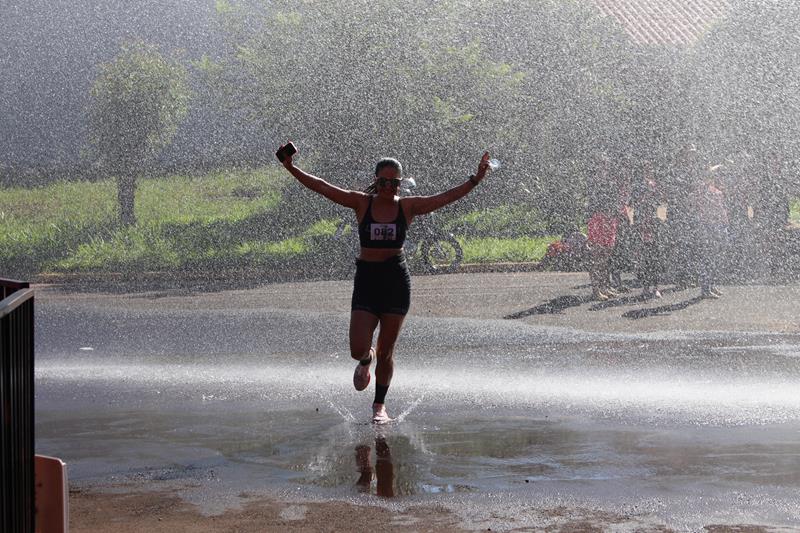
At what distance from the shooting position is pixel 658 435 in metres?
7.42

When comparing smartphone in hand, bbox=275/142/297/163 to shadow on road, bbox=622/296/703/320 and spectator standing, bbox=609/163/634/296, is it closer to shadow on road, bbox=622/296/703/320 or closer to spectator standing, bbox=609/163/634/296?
shadow on road, bbox=622/296/703/320

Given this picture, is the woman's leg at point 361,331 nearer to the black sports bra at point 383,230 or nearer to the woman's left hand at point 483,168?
the black sports bra at point 383,230

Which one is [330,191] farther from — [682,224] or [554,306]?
[682,224]

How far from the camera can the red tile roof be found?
3684cm

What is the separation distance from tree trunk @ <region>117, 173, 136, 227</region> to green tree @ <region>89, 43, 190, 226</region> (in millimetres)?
34

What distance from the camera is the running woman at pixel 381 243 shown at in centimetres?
779

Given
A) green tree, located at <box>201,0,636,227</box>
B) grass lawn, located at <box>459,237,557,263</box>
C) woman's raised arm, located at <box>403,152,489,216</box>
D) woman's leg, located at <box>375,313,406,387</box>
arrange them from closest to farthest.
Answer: woman's raised arm, located at <box>403,152,489,216</box>
woman's leg, located at <box>375,313,406,387</box>
grass lawn, located at <box>459,237,557,263</box>
green tree, located at <box>201,0,636,227</box>

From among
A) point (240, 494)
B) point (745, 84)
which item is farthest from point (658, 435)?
point (745, 84)

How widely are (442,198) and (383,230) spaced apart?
0.40 meters

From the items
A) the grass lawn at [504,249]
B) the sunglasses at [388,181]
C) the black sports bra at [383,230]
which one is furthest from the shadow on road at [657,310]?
the sunglasses at [388,181]

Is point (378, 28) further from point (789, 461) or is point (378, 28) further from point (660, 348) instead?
point (789, 461)

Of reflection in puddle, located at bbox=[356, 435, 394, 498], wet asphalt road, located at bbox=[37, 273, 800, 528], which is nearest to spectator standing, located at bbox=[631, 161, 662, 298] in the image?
wet asphalt road, located at bbox=[37, 273, 800, 528]

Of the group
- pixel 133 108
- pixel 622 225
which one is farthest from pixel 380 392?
pixel 133 108

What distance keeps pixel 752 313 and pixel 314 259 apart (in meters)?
8.41
